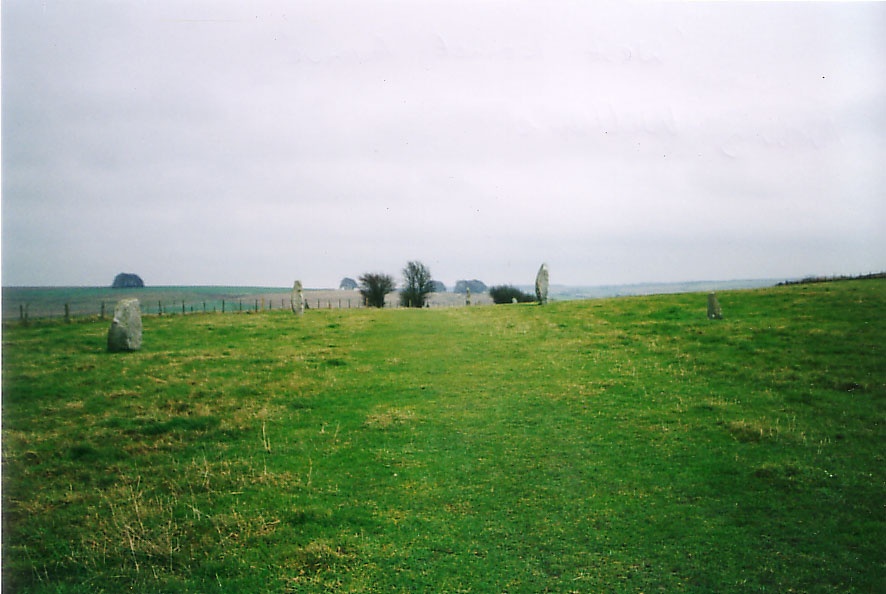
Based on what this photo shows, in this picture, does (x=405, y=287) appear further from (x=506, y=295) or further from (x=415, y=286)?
(x=506, y=295)

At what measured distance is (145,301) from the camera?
52.4 ft

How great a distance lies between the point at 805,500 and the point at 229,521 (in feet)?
22.3

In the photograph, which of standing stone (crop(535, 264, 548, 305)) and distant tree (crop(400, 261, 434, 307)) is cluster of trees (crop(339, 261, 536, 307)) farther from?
standing stone (crop(535, 264, 548, 305))

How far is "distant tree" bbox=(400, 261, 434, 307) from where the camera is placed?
1361 inches

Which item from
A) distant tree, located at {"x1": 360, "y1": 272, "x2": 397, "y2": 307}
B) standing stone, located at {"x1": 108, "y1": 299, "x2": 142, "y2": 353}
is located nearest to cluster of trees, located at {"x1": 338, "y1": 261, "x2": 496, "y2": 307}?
distant tree, located at {"x1": 360, "y1": 272, "x2": 397, "y2": 307}

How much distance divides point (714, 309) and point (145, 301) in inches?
721

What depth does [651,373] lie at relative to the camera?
38.1ft

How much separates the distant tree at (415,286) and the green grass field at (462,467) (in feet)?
68.8

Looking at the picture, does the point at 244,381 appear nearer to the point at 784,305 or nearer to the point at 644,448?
the point at 644,448

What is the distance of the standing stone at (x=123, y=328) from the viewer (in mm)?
14539

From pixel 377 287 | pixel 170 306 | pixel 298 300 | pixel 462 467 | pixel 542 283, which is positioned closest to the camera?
pixel 462 467

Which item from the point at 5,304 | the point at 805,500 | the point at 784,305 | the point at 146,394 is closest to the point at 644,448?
the point at 805,500

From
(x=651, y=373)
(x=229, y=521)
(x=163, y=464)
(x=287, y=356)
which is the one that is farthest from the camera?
(x=287, y=356)

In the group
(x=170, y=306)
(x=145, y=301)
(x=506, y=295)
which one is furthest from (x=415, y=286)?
(x=145, y=301)
